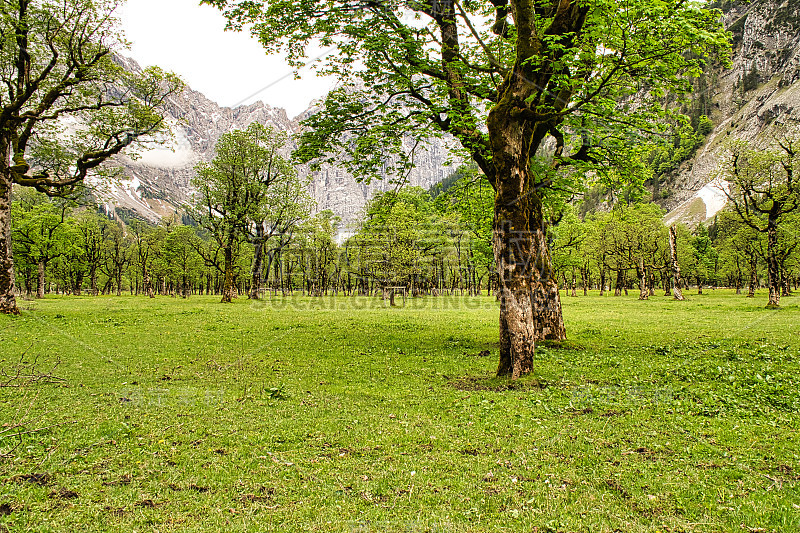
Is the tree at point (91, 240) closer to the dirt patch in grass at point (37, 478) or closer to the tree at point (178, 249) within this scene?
the tree at point (178, 249)

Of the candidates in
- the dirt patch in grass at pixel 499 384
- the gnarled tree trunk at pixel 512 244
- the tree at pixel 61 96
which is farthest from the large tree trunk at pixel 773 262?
the tree at pixel 61 96

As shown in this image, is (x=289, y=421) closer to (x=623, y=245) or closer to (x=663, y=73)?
(x=663, y=73)

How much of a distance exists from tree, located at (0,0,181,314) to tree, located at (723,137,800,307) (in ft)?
153

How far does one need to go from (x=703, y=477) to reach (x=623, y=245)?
62.3 metres

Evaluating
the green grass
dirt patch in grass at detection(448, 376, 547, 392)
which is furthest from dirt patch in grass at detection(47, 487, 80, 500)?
dirt patch in grass at detection(448, 376, 547, 392)

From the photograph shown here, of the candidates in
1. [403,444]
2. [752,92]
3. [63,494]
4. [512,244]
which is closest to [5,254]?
[63,494]

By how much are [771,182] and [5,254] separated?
55434 millimetres

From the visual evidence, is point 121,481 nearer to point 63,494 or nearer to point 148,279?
point 63,494

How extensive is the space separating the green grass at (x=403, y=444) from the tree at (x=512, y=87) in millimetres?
3324

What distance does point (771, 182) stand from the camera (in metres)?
33.7

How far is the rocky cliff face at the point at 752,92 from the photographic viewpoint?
157 m

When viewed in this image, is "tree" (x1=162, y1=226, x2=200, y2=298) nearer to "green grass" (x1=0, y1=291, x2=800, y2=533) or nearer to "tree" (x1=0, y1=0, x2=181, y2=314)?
"tree" (x1=0, y1=0, x2=181, y2=314)

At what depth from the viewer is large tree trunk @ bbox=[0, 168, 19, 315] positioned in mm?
22812

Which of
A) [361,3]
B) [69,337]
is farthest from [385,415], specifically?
[69,337]
